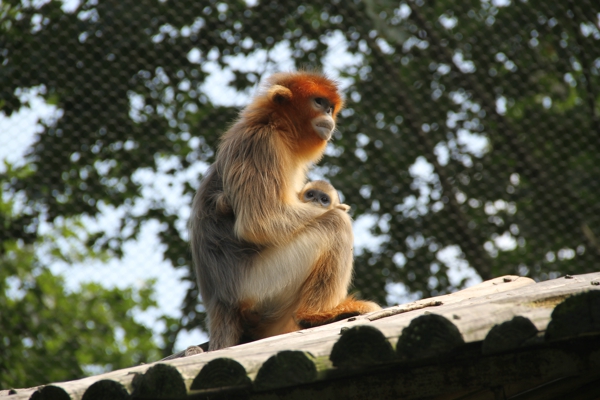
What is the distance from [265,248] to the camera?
3.39 metres

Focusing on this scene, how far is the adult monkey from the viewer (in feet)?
10.8

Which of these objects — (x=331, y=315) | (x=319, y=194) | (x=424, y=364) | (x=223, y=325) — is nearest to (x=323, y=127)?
(x=319, y=194)

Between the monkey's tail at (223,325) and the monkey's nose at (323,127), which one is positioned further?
the monkey's nose at (323,127)

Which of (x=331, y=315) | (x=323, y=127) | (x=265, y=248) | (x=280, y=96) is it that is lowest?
(x=331, y=315)

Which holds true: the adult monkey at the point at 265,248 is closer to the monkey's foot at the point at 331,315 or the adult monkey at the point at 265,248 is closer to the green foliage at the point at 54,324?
the monkey's foot at the point at 331,315

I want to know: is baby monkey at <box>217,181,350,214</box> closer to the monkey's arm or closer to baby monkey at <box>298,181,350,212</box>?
baby monkey at <box>298,181,350,212</box>

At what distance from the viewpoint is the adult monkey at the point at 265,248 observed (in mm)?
3301

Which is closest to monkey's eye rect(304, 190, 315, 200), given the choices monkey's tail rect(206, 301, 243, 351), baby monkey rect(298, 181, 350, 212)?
baby monkey rect(298, 181, 350, 212)

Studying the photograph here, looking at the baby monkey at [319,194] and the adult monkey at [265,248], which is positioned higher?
the baby monkey at [319,194]

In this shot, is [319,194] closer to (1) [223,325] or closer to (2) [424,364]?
(1) [223,325]

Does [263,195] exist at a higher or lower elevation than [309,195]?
lower

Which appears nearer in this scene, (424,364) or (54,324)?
(424,364)

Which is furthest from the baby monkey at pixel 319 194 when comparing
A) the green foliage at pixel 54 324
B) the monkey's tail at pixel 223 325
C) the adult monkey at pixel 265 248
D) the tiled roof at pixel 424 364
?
the green foliage at pixel 54 324

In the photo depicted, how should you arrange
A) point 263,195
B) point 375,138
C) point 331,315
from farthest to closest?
point 375,138 < point 263,195 < point 331,315
